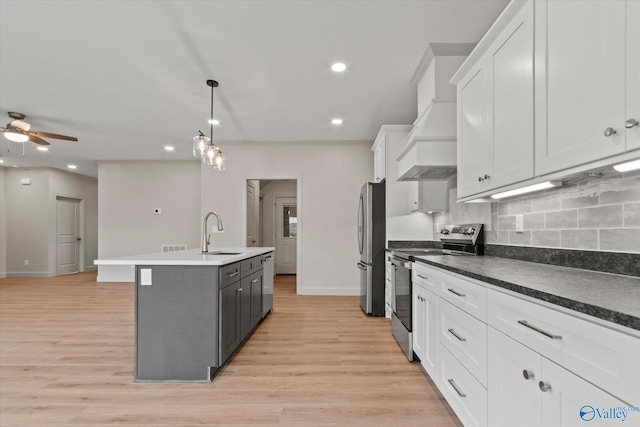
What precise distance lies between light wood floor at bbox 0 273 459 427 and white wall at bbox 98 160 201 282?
307 centimetres

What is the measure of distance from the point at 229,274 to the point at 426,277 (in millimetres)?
1488

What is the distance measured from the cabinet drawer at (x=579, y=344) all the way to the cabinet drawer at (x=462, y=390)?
1.41ft

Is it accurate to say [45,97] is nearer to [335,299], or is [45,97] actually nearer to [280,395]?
[280,395]

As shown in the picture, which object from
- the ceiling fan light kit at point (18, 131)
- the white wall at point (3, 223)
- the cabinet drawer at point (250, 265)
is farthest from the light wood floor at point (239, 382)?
the white wall at point (3, 223)

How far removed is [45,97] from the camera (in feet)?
12.3

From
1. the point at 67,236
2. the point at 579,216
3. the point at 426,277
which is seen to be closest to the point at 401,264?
the point at 426,277

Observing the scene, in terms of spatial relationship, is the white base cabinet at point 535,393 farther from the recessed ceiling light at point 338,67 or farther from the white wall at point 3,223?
the white wall at point 3,223

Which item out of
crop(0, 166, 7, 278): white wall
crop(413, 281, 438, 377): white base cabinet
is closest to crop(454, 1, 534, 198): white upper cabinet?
crop(413, 281, 438, 377): white base cabinet

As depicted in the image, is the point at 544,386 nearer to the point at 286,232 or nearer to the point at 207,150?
the point at 207,150

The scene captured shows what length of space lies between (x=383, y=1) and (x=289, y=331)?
309cm

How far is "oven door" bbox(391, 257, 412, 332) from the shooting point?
267 cm

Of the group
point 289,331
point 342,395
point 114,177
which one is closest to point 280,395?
point 342,395

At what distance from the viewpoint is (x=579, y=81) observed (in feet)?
4.08

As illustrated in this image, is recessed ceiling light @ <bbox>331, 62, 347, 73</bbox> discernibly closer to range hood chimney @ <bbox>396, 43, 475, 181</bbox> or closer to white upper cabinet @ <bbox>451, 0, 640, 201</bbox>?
range hood chimney @ <bbox>396, 43, 475, 181</bbox>
